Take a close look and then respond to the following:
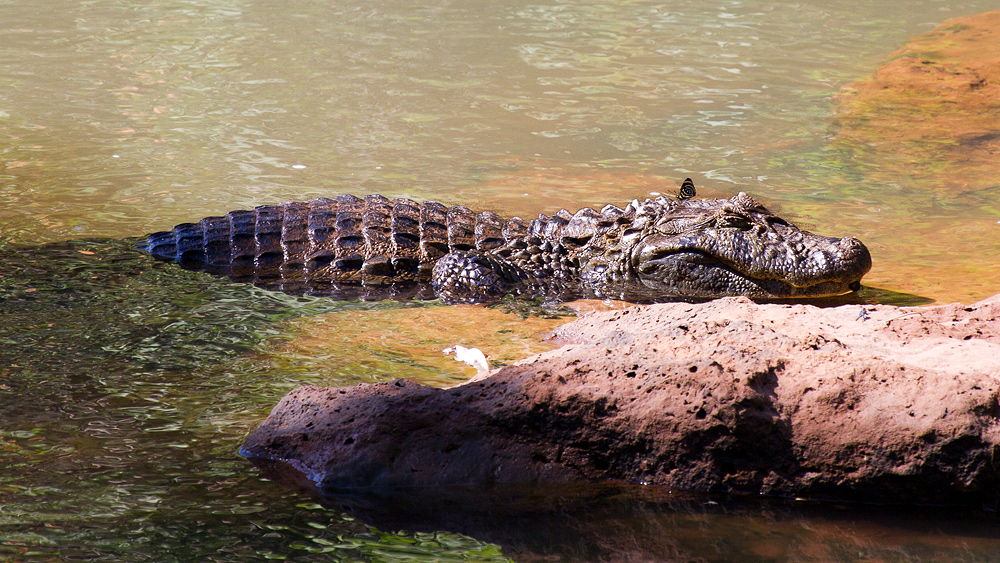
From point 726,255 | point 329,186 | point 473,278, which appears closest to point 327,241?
point 473,278

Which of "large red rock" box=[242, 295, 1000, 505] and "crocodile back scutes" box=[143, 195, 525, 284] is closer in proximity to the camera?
"large red rock" box=[242, 295, 1000, 505]

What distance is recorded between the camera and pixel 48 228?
6.20m

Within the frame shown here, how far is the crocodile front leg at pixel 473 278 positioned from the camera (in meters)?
5.49

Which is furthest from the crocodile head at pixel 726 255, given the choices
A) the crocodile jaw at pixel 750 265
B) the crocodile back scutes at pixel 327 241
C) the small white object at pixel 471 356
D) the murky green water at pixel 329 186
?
the small white object at pixel 471 356

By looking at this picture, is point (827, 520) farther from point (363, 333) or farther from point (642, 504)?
point (363, 333)

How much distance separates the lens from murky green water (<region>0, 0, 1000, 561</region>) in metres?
2.55

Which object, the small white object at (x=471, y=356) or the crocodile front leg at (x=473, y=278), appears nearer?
the small white object at (x=471, y=356)

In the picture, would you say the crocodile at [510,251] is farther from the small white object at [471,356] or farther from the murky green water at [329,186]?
the small white object at [471,356]

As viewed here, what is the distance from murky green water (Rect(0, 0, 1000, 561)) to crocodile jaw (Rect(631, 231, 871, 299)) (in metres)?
0.43

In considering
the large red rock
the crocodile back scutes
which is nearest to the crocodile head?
the crocodile back scutes

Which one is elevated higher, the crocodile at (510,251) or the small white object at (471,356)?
the crocodile at (510,251)

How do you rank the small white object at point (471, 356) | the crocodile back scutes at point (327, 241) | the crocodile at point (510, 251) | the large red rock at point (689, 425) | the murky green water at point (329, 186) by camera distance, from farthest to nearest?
the crocodile back scutes at point (327, 241) → the crocodile at point (510, 251) → the small white object at point (471, 356) → the large red rock at point (689, 425) → the murky green water at point (329, 186)

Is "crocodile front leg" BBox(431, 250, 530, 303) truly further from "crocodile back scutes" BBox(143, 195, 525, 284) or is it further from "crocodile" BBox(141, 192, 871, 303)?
"crocodile back scutes" BBox(143, 195, 525, 284)

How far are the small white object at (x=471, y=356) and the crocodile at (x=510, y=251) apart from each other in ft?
4.20
